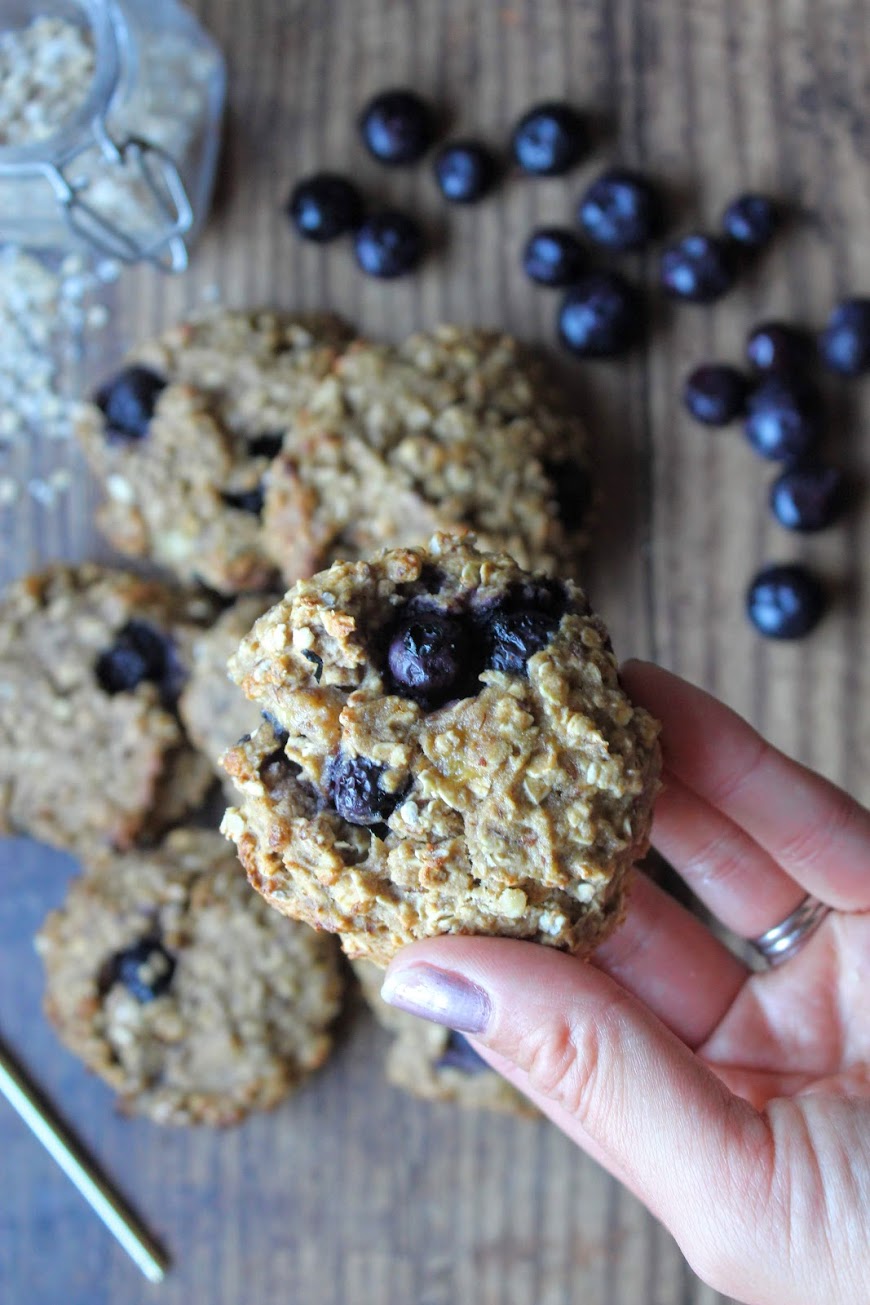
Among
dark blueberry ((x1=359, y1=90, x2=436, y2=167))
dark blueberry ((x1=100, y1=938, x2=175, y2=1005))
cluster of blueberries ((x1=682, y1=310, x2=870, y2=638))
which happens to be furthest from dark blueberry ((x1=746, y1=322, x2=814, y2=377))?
dark blueberry ((x1=100, y1=938, x2=175, y2=1005))

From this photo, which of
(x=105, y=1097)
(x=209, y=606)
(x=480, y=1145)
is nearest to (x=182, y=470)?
(x=209, y=606)

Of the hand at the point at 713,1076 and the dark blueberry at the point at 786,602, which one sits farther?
the dark blueberry at the point at 786,602

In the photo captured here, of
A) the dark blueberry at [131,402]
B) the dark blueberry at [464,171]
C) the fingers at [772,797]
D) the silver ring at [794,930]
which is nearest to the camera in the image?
the fingers at [772,797]

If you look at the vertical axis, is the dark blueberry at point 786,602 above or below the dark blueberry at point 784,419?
below

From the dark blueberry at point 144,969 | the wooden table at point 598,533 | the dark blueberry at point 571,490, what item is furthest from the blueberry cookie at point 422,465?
the dark blueberry at point 144,969

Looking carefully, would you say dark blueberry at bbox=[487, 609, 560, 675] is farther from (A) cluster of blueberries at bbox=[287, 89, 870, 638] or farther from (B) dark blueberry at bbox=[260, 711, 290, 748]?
(A) cluster of blueberries at bbox=[287, 89, 870, 638]

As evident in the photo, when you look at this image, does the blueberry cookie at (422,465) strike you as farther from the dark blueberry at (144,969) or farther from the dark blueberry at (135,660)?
the dark blueberry at (144,969)
